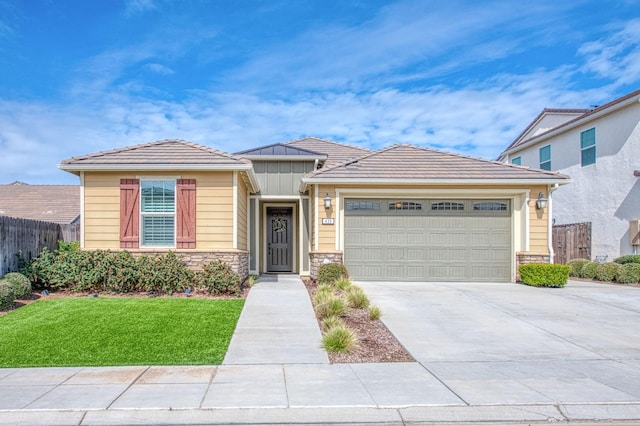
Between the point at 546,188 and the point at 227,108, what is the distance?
11087 millimetres

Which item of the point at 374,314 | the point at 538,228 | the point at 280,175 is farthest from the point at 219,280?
the point at 538,228

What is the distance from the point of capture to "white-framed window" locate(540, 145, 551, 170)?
18.8 metres

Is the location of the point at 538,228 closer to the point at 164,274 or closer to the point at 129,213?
the point at 164,274

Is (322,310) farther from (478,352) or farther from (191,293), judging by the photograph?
(191,293)

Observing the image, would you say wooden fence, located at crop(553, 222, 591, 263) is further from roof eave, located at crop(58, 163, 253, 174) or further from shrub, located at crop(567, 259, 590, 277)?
roof eave, located at crop(58, 163, 253, 174)

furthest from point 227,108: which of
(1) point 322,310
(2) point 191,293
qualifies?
(1) point 322,310

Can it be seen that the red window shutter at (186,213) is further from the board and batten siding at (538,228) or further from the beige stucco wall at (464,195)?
the board and batten siding at (538,228)

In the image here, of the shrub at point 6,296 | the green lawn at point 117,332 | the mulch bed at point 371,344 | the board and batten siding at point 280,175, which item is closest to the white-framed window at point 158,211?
the green lawn at point 117,332

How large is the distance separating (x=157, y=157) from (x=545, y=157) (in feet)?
55.4

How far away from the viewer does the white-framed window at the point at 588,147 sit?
52.9ft

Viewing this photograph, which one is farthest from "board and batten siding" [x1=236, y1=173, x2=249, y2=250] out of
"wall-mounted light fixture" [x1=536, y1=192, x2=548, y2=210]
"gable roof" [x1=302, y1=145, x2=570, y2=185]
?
"wall-mounted light fixture" [x1=536, y1=192, x2=548, y2=210]

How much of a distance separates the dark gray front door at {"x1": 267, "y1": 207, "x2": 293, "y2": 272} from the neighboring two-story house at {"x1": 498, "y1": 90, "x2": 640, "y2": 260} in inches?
454

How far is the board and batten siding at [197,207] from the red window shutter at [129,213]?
177 millimetres

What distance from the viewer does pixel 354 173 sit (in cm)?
1184
